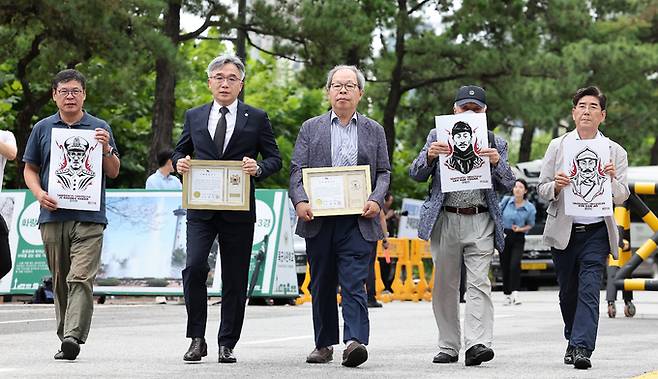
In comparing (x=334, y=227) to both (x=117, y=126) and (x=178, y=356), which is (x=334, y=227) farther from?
(x=117, y=126)

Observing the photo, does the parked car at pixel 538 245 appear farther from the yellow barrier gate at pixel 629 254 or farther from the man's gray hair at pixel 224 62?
the man's gray hair at pixel 224 62

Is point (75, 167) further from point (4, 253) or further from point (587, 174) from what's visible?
point (587, 174)

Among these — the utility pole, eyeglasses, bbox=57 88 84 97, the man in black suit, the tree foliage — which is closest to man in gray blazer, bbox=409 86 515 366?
the man in black suit

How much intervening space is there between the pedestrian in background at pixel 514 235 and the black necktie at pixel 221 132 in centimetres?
1158

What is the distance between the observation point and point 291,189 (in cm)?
1031

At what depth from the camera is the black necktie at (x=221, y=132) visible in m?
10.2

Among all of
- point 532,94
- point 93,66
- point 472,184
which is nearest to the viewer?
point 472,184

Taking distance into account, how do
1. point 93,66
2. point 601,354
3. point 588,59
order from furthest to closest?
point 588,59
point 93,66
point 601,354

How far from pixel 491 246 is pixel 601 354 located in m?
1.34

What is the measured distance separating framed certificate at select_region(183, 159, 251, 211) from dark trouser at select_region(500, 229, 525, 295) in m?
11.8

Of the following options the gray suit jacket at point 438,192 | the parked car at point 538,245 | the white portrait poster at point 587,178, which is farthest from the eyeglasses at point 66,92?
the parked car at point 538,245

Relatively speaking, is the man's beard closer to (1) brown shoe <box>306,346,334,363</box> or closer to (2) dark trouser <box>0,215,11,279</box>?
(1) brown shoe <box>306,346,334,363</box>

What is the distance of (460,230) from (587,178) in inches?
35.3

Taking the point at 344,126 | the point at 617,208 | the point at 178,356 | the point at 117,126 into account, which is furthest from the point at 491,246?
the point at 117,126
